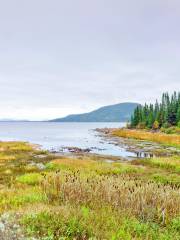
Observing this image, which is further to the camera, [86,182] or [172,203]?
[86,182]

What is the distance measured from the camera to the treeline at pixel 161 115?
3824 inches

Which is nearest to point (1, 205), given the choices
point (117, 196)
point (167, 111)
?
point (117, 196)

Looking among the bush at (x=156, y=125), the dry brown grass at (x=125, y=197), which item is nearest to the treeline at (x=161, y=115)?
the bush at (x=156, y=125)

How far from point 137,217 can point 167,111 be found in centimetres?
9221

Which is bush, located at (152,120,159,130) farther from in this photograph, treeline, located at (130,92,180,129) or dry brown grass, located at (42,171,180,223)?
dry brown grass, located at (42,171,180,223)

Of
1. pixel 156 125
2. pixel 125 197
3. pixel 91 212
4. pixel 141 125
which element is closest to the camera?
pixel 91 212

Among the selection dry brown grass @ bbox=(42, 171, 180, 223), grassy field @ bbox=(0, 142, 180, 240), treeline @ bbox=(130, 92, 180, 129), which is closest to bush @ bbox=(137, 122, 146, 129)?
treeline @ bbox=(130, 92, 180, 129)

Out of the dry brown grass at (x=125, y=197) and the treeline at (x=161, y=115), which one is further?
the treeline at (x=161, y=115)

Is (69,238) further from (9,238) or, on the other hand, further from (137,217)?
(137,217)

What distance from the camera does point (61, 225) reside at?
7730 mm

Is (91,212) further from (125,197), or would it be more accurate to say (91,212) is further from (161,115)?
(161,115)

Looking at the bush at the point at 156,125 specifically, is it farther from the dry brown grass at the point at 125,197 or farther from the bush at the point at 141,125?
the dry brown grass at the point at 125,197

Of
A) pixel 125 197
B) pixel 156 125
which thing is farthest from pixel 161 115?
pixel 125 197

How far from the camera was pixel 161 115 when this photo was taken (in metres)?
101
